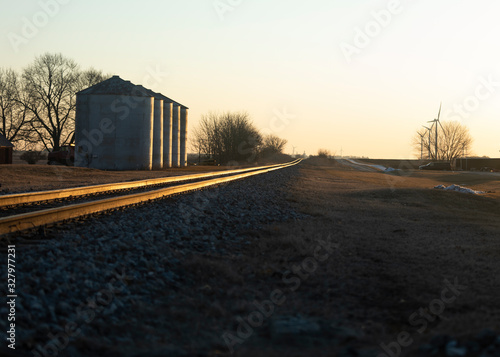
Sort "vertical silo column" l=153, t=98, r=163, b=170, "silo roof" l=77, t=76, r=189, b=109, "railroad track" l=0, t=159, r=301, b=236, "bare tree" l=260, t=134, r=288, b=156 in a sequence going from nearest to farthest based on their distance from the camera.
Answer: "railroad track" l=0, t=159, r=301, b=236 < "silo roof" l=77, t=76, r=189, b=109 < "vertical silo column" l=153, t=98, r=163, b=170 < "bare tree" l=260, t=134, r=288, b=156

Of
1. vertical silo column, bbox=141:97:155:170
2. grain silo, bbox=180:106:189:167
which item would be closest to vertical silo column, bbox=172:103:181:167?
grain silo, bbox=180:106:189:167

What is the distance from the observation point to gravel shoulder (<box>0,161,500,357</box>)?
4.37m

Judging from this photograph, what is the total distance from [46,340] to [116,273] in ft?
5.98

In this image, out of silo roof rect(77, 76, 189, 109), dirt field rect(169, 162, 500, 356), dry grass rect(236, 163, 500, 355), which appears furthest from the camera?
silo roof rect(77, 76, 189, 109)

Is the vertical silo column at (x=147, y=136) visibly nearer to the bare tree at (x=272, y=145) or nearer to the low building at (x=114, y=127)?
the low building at (x=114, y=127)

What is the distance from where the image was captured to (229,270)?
667 centimetres

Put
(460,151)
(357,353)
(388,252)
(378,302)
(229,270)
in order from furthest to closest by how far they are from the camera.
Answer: (460,151) → (388,252) → (229,270) → (378,302) → (357,353)

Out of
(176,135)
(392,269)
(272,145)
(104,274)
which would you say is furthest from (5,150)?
(272,145)

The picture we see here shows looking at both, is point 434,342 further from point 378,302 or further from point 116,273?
point 116,273

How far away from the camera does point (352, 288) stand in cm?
630

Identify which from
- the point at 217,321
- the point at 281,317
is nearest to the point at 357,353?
the point at 281,317

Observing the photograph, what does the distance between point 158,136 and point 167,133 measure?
568 cm

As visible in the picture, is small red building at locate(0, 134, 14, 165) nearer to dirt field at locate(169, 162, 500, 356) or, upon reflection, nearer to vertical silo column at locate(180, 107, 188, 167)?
vertical silo column at locate(180, 107, 188, 167)

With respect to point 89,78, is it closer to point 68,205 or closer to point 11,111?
point 11,111
